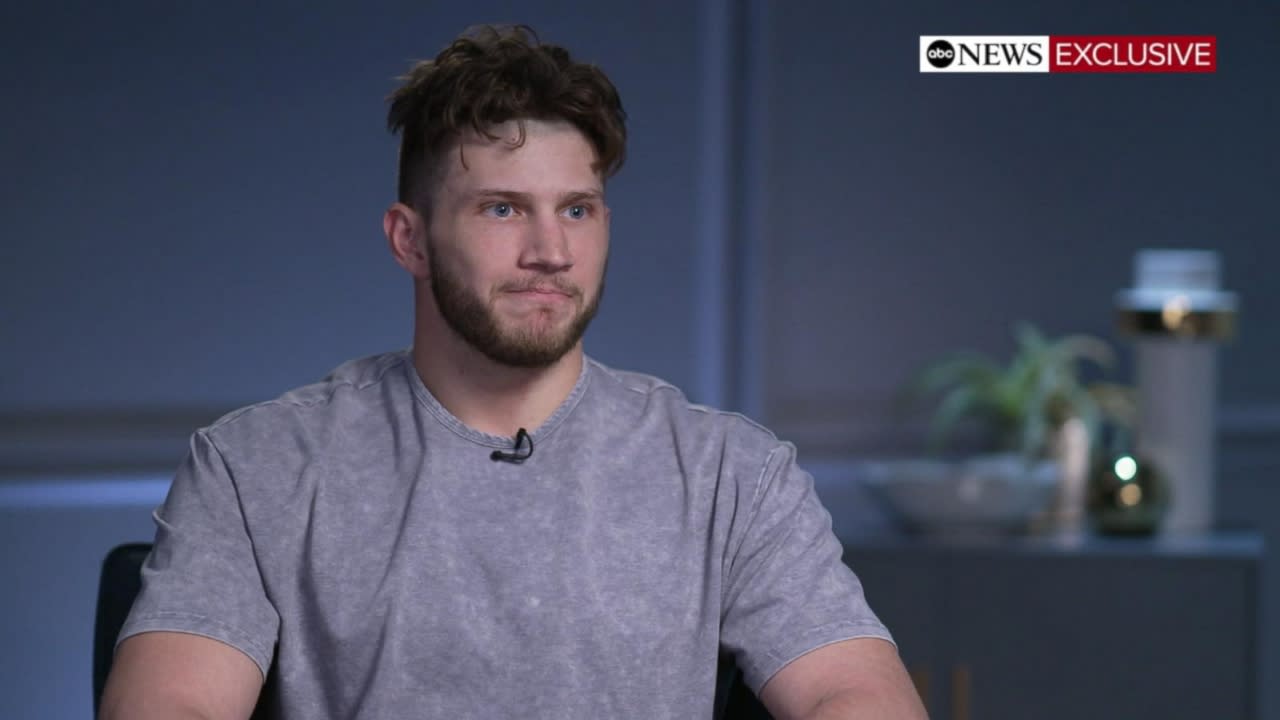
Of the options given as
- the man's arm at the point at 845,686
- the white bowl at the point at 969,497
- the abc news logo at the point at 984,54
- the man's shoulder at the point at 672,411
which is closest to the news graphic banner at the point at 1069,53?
the abc news logo at the point at 984,54

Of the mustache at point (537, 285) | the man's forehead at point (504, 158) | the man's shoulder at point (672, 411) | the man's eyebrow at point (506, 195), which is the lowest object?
the man's shoulder at point (672, 411)

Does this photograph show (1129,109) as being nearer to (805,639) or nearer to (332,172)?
(332,172)

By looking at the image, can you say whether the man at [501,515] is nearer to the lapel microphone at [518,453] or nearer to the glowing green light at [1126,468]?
the lapel microphone at [518,453]

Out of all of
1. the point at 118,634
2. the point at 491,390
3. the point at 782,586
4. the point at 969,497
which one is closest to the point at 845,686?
the point at 782,586

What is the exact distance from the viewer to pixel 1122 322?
2727mm

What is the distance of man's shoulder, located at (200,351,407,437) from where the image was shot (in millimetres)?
1521

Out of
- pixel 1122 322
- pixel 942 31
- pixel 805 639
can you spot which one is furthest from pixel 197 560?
pixel 942 31

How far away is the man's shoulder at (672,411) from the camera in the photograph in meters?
1.57

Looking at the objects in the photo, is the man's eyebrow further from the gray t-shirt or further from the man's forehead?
the gray t-shirt

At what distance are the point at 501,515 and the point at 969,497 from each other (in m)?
1.32

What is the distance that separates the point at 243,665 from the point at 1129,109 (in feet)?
7.43

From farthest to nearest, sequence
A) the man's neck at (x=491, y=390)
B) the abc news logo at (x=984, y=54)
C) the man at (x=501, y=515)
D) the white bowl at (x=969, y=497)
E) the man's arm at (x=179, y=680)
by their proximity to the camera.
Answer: the abc news logo at (x=984, y=54) → the white bowl at (x=969, y=497) → the man's neck at (x=491, y=390) → the man at (x=501, y=515) → the man's arm at (x=179, y=680)

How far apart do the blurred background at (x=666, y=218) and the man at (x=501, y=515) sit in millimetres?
1258

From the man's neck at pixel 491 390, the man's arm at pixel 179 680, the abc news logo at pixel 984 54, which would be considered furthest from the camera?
the abc news logo at pixel 984 54
